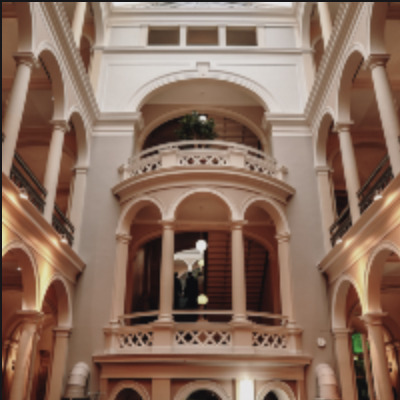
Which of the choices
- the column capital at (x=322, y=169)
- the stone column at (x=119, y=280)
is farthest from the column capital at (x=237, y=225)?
the column capital at (x=322, y=169)

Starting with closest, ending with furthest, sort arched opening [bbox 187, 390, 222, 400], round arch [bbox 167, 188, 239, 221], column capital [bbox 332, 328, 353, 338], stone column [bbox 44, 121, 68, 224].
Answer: stone column [bbox 44, 121, 68, 224]
column capital [bbox 332, 328, 353, 338]
round arch [bbox 167, 188, 239, 221]
arched opening [bbox 187, 390, 222, 400]

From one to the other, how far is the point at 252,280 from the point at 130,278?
451 centimetres

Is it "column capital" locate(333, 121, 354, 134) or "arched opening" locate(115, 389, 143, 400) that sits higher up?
"column capital" locate(333, 121, 354, 134)

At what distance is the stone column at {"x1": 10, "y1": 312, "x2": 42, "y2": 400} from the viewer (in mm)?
8598

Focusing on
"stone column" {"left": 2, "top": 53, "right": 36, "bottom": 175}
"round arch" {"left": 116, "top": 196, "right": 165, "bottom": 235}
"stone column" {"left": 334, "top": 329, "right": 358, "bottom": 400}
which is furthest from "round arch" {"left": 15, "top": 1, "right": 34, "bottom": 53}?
"stone column" {"left": 334, "top": 329, "right": 358, "bottom": 400}

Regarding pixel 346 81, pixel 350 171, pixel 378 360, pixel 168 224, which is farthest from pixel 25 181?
pixel 346 81

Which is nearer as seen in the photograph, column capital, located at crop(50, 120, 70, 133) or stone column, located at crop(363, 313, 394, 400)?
stone column, located at crop(363, 313, 394, 400)

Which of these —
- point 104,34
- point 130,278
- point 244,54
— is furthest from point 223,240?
point 104,34

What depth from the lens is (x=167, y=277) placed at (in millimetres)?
11094

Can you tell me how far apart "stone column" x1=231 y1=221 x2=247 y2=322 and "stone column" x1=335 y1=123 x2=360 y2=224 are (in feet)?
9.70

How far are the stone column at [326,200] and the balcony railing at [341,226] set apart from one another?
0.86ft

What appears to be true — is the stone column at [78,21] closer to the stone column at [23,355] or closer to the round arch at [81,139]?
the round arch at [81,139]

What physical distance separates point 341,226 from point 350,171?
1501 mm

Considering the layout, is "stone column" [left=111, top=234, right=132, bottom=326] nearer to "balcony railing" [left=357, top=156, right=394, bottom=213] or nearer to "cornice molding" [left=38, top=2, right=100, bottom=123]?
"cornice molding" [left=38, top=2, right=100, bottom=123]
